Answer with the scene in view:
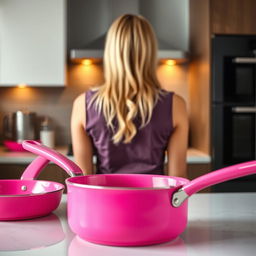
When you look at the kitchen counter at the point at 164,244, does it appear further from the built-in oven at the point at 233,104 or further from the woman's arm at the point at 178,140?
the built-in oven at the point at 233,104

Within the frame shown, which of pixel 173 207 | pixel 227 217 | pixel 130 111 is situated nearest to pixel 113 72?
pixel 130 111

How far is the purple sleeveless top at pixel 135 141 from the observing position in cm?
177

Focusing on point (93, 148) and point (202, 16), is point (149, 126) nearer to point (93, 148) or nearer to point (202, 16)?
point (93, 148)

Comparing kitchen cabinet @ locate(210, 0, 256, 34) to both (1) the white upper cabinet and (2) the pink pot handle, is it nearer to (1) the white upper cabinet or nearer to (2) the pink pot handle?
(1) the white upper cabinet

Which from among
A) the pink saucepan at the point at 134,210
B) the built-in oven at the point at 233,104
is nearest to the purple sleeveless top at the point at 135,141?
the pink saucepan at the point at 134,210

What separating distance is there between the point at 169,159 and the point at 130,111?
277mm

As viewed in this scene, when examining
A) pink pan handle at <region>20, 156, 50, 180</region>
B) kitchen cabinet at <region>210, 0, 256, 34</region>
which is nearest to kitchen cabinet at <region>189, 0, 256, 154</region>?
kitchen cabinet at <region>210, 0, 256, 34</region>

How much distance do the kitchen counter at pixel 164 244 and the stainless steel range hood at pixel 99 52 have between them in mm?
2265

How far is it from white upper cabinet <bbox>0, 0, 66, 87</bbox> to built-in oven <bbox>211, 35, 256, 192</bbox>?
0.99m

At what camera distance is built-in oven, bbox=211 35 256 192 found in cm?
301

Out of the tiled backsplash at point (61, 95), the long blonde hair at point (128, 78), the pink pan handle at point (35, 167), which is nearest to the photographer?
the pink pan handle at point (35, 167)

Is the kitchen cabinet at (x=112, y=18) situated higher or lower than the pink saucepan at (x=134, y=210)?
higher

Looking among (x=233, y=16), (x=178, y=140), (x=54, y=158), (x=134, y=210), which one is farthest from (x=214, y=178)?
(x=233, y=16)

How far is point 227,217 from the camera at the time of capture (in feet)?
3.06
